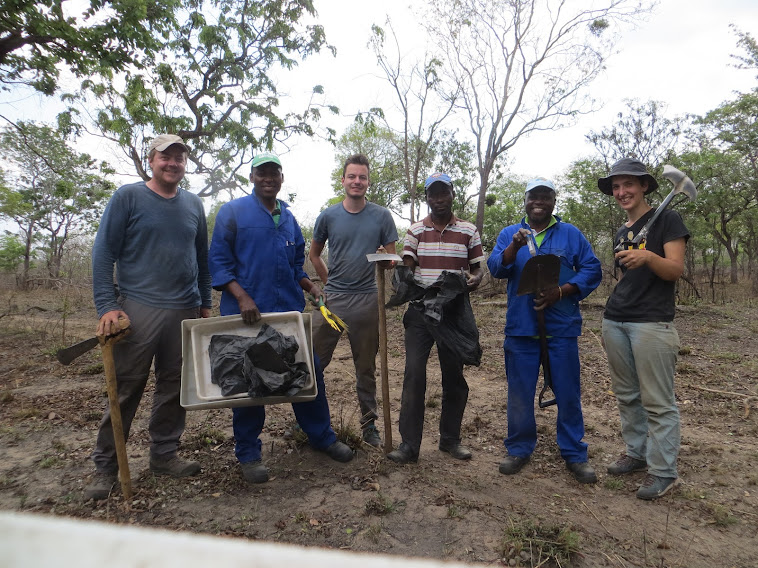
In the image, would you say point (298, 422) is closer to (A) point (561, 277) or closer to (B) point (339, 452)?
(B) point (339, 452)

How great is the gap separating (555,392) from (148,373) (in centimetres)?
258

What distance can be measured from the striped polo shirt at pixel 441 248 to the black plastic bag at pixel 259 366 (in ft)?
3.40

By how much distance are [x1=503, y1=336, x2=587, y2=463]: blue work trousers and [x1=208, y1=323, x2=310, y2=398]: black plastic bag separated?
4.79 feet

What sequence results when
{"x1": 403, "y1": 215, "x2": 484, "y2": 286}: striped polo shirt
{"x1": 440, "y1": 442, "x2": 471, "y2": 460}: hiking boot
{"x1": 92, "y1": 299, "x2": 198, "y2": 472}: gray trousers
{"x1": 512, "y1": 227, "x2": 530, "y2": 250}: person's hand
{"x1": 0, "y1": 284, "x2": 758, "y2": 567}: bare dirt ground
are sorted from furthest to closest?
{"x1": 440, "y1": 442, "x2": 471, "y2": 460}: hiking boot, {"x1": 403, "y1": 215, "x2": 484, "y2": 286}: striped polo shirt, {"x1": 512, "y1": 227, "x2": 530, "y2": 250}: person's hand, {"x1": 92, "y1": 299, "x2": 198, "y2": 472}: gray trousers, {"x1": 0, "y1": 284, "x2": 758, "y2": 567}: bare dirt ground

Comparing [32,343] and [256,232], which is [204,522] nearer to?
[256,232]

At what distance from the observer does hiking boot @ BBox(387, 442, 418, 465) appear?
3314 mm

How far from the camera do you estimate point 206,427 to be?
400 centimetres

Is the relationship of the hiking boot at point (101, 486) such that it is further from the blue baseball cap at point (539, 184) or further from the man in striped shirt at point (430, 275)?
the blue baseball cap at point (539, 184)

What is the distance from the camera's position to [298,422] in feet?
10.9

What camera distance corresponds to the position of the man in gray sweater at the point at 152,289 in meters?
2.89

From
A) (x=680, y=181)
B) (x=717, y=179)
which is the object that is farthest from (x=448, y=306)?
(x=717, y=179)

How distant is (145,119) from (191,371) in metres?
7.48

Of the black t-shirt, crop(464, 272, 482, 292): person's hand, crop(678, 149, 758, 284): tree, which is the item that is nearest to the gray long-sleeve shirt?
crop(464, 272, 482, 292): person's hand

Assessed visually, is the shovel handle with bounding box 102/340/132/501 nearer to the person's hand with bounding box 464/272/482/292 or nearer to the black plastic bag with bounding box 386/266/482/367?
the black plastic bag with bounding box 386/266/482/367
